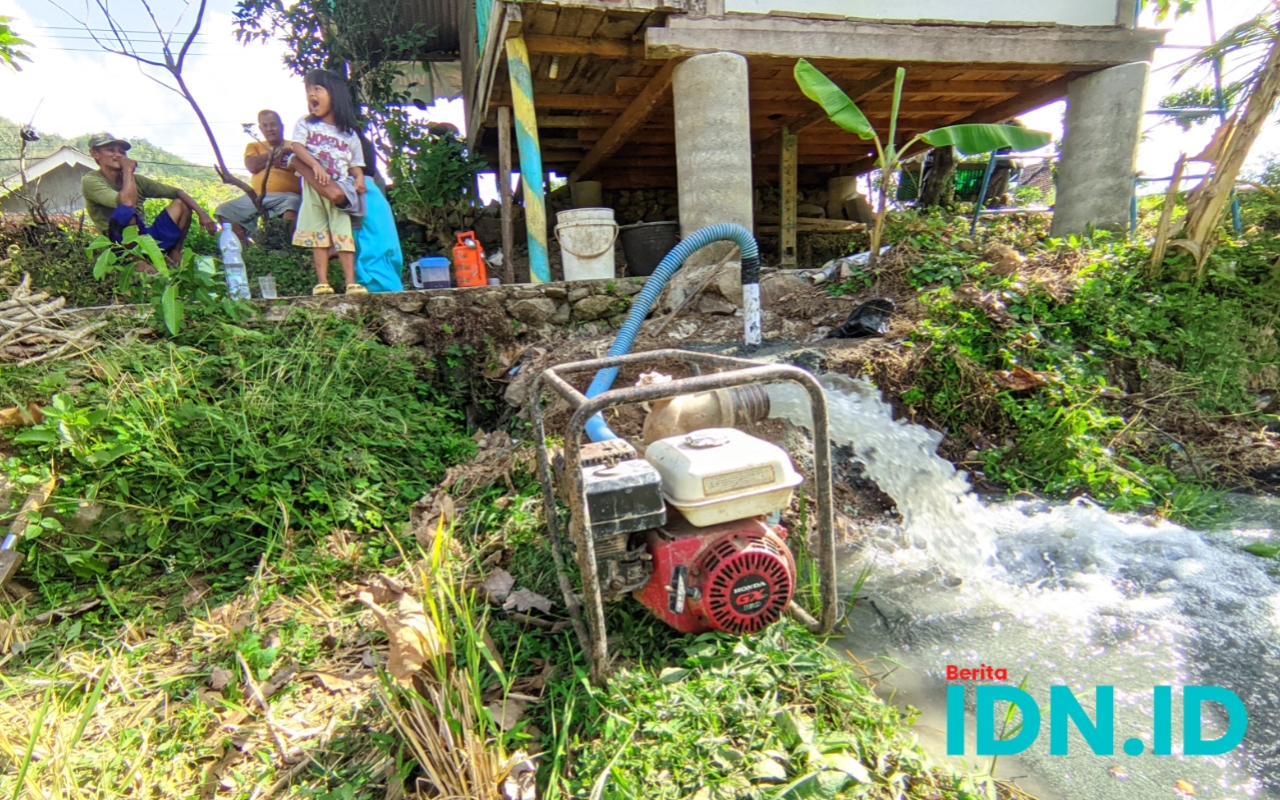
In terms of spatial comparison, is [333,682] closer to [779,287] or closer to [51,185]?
[779,287]

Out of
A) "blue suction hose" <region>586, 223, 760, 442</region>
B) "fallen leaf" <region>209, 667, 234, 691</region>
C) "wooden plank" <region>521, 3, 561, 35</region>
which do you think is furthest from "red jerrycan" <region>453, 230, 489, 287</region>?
"fallen leaf" <region>209, 667, 234, 691</region>

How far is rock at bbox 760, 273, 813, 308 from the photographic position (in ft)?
16.4

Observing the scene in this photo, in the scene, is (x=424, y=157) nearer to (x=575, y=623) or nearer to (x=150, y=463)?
(x=150, y=463)

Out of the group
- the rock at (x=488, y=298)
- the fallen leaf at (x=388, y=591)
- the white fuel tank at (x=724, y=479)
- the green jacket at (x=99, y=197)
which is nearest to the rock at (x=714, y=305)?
the rock at (x=488, y=298)

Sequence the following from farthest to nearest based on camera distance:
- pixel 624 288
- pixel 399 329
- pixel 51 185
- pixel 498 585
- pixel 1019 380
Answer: pixel 51 185 < pixel 624 288 < pixel 399 329 < pixel 1019 380 < pixel 498 585

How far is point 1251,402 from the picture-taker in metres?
3.77

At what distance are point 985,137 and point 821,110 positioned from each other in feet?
9.23

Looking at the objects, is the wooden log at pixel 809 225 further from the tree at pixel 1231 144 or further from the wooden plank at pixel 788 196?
the tree at pixel 1231 144

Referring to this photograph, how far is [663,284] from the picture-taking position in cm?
385

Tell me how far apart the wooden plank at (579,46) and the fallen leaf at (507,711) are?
5.08 m

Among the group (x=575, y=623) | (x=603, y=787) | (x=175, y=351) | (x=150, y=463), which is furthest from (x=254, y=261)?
(x=603, y=787)

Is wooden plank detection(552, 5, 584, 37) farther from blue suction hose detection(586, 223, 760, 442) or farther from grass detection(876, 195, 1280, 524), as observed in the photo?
grass detection(876, 195, 1280, 524)

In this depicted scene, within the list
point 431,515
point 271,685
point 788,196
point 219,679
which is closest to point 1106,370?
point 431,515

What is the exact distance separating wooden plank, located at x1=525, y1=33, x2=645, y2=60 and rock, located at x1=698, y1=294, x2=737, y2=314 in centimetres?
229
